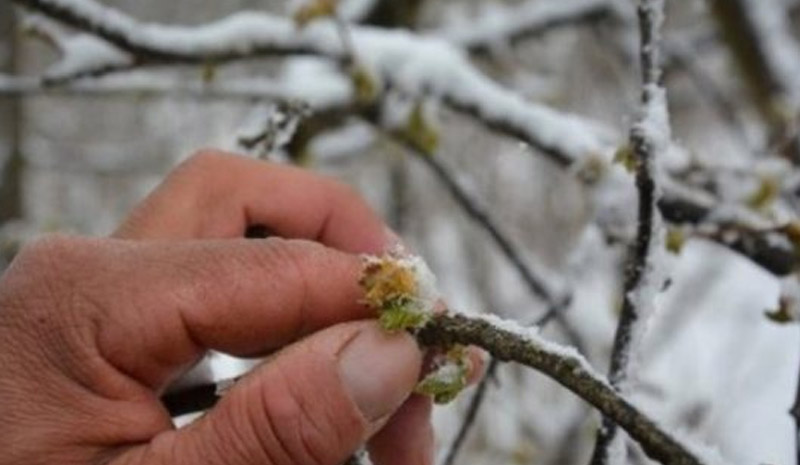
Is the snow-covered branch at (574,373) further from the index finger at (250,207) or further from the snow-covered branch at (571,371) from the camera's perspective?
the index finger at (250,207)

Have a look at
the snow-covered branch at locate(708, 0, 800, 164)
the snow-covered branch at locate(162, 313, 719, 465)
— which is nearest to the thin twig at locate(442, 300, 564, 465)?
the snow-covered branch at locate(162, 313, 719, 465)

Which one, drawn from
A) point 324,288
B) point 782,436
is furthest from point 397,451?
point 782,436

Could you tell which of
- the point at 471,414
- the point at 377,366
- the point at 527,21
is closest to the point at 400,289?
the point at 377,366

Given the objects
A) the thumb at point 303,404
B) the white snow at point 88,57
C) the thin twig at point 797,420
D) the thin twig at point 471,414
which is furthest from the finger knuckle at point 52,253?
the white snow at point 88,57

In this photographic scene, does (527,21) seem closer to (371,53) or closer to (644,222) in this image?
(371,53)

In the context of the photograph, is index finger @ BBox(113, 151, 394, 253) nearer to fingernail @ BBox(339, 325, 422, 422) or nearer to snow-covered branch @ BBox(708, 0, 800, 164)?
fingernail @ BBox(339, 325, 422, 422)

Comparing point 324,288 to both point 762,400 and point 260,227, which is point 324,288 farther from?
point 762,400
